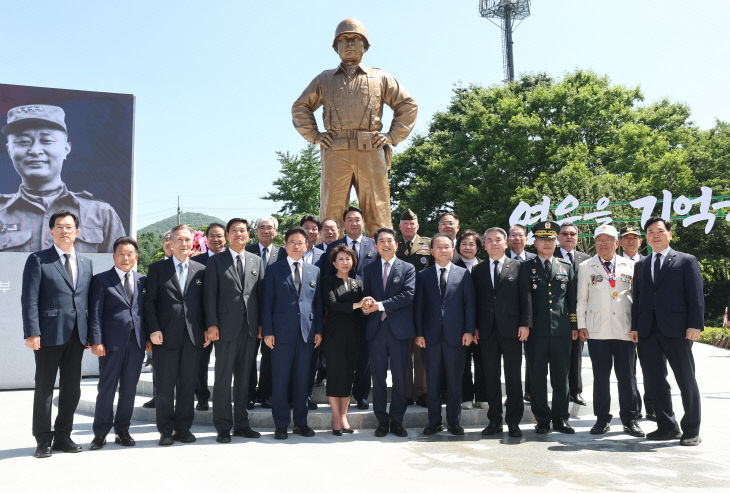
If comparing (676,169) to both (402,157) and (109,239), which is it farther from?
(109,239)

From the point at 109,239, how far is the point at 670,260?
351 inches

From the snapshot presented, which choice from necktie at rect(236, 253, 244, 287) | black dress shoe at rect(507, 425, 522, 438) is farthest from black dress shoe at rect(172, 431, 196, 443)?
black dress shoe at rect(507, 425, 522, 438)

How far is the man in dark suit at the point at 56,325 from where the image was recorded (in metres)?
4.66

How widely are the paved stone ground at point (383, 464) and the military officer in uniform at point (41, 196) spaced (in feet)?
16.7

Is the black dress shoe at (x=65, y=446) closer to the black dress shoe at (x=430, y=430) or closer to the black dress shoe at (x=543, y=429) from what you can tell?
the black dress shoe at (x=430, y=430)

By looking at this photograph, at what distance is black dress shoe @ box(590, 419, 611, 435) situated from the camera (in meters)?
5.36

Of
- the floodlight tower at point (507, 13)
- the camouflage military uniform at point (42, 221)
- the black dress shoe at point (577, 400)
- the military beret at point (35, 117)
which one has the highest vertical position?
the floodlight tower at point (507, 13)

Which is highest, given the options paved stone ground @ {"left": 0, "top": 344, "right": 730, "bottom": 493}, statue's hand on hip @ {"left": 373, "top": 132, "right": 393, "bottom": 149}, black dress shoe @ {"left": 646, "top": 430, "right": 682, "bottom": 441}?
statue's hand on hip @ {"left": 373, "top": 132, "right": 393, "bottom": 149}

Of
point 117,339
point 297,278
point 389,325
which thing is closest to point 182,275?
point 117,339

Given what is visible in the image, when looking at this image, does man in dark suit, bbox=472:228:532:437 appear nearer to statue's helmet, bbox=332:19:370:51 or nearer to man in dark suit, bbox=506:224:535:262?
man in dark suit, bbox=506:224:535:262

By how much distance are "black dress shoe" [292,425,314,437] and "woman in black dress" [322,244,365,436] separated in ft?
0.70

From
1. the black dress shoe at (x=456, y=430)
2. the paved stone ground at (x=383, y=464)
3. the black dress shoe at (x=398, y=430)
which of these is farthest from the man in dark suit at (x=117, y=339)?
the black dress shoe at (x=456, y=430)

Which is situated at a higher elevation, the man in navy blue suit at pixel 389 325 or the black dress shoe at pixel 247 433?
the man in navy blue suit at pixel 389 325

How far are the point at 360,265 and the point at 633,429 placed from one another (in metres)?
3.03
